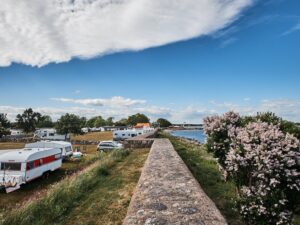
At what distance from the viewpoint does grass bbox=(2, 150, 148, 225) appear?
8367 millimetres

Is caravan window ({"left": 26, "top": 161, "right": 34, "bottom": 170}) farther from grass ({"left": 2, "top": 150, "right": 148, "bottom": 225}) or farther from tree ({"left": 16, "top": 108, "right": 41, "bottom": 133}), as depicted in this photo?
tree ({"left": 16, "top": 108, "right": 41, "bottom": 133})

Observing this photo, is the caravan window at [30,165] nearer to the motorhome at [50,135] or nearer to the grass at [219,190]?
the grass at [219,190]

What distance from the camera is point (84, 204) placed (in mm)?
9953

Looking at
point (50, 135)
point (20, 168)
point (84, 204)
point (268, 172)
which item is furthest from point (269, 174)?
point (50, 135)

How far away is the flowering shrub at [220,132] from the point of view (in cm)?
979

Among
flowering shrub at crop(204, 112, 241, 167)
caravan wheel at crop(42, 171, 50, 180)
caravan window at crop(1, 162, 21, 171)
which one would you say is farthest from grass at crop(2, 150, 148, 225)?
caravan wheel at crop(42, 171, 50, 180)

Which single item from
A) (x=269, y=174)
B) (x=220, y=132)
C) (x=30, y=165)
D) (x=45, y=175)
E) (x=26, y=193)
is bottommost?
(x=26, y=193)

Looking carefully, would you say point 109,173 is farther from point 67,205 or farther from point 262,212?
point 262,212

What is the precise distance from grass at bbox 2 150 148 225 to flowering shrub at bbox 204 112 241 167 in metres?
3.71

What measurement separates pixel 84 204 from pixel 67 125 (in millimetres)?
52117

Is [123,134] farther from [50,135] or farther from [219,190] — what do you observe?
[219,190]

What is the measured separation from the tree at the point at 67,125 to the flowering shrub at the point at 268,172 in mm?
56098

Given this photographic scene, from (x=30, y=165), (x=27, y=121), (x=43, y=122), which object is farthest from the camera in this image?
(x=43, y=122)

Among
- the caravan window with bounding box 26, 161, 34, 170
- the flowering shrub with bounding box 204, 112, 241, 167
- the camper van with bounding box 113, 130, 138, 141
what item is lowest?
the caravan window with bounding box 26, 161, 34, 170
